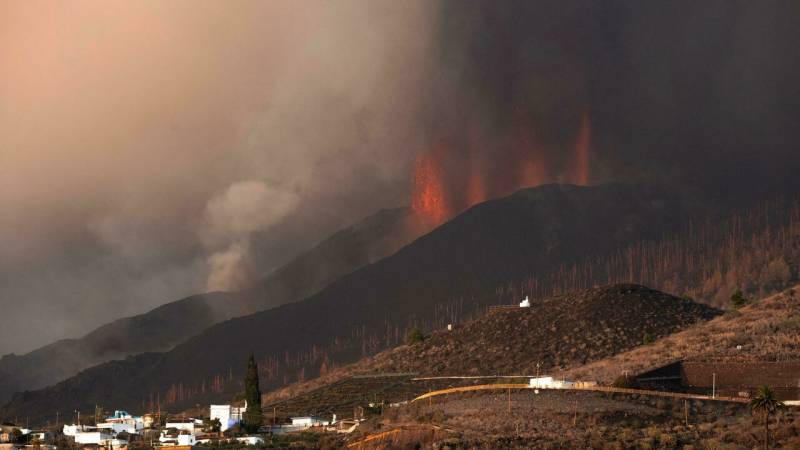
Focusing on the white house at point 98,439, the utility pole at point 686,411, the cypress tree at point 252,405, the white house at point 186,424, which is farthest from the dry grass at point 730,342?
the white house at point 98,439

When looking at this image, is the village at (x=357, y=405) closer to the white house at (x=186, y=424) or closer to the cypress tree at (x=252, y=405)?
the white house at (x=186, y=424)

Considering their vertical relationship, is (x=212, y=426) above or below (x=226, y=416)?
below

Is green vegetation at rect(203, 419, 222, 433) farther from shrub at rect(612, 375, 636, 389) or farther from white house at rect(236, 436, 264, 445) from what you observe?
shrub at rect(612, 375, 636, 389)

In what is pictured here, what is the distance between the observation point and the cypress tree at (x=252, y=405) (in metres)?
158

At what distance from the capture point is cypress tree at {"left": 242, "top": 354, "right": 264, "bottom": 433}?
158m

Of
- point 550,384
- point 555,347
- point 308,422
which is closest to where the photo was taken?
point 550,384

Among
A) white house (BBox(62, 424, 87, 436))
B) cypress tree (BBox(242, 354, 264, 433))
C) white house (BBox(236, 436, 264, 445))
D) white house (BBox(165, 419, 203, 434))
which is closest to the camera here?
white house (BBox(236, 436, 264, 445))

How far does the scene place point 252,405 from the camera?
173m

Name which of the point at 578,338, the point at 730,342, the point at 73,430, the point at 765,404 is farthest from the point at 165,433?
the point at 765,404

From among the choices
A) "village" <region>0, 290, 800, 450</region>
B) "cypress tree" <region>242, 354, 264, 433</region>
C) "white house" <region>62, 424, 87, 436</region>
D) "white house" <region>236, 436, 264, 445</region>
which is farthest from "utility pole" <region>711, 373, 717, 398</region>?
"white house" <region>62, 424, 87, 436</region>

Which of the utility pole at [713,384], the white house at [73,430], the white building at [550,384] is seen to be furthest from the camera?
the white house at [73,430]

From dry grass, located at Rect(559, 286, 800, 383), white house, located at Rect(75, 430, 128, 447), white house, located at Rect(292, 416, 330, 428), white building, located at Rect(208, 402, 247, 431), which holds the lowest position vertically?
white house, located at Rect(75, 430, 128, 447)

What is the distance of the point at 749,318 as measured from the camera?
17300cm

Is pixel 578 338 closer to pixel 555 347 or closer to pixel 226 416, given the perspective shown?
pixel 555 347
